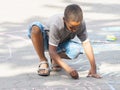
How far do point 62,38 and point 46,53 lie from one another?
Result: 2.26ft

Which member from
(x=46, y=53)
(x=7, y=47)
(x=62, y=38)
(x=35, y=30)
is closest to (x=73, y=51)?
(x=62, y=38)

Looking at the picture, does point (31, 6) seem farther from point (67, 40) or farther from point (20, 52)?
point (67, 40)

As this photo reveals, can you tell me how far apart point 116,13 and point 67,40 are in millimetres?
2712

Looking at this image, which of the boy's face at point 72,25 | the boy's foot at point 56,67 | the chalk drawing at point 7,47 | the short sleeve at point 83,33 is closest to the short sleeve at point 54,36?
the boy's face at point 72,25

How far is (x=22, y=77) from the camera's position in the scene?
3.74 metres

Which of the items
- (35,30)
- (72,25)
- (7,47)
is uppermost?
(72,25)

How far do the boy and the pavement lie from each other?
4.3 inches

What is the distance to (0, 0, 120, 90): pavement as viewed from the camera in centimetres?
358

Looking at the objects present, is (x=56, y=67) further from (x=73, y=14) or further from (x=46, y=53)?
(x=73, y=14)

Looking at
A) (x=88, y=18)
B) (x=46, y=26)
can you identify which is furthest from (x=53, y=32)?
(x=88, y=18)

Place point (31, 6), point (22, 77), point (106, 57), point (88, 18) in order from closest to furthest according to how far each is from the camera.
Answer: point (22, 77), point (106, 57), point (88, 18), point (31, 6)

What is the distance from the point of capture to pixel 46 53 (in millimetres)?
4379

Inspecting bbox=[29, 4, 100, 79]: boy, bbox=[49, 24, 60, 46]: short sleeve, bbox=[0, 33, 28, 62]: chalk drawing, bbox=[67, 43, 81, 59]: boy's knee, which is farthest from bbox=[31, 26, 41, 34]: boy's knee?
bbox=[0, 33, 28, 62]: chalk drawing

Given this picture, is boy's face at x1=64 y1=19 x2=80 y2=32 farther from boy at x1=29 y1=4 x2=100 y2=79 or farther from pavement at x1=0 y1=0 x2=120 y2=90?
pavement at x1=0 y1=0 x2=120 y2=90
